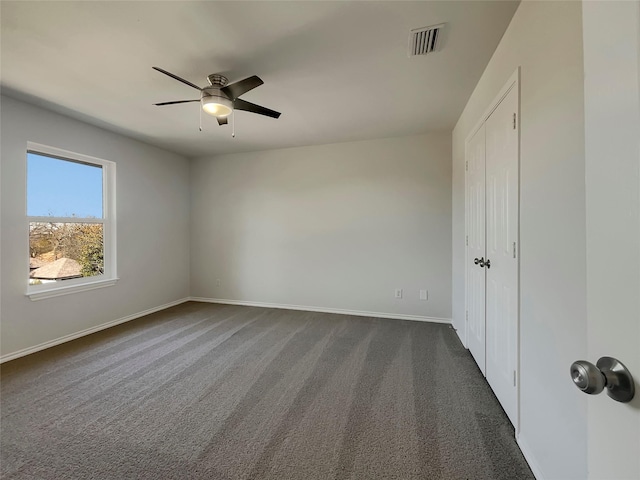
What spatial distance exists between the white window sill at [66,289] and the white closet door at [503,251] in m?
4.30

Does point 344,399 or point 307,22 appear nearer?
point 307,22

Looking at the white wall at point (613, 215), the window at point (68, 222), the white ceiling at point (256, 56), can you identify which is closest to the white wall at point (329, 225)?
the white ceiling at point (256, 56)

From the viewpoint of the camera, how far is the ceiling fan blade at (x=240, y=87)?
6.39ft

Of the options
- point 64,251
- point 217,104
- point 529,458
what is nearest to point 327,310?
point 529,458

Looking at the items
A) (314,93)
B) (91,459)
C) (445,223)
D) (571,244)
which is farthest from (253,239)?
(571,244)

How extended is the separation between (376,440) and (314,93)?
2791mm

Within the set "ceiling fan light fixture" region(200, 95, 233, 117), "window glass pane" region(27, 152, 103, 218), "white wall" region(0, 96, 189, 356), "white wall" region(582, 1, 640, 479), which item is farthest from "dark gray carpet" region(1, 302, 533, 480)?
"ceiling fan light fixture" region(200, 95, 233, 117)

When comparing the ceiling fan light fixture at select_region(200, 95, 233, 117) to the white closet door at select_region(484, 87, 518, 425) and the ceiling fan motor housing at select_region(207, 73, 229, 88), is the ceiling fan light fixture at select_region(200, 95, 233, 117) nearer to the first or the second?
the ceiling fan motor housing at select_region(207, 73, 229, 88)

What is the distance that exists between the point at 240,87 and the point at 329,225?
238 cm

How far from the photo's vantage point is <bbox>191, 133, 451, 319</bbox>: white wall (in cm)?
369

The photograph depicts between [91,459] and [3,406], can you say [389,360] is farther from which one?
[3,406]

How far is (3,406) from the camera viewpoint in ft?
6.28

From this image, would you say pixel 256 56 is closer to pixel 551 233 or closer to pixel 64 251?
pixel 551 233

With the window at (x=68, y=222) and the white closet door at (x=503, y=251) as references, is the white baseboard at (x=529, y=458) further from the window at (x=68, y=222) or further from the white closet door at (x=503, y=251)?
the window at (x=68, y=222)
